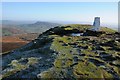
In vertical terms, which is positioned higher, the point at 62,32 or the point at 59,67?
the point at 62,32

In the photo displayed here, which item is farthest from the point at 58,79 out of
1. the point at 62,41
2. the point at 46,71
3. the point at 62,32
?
the point at 62,32

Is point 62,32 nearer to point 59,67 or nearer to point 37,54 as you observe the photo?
point 37,54

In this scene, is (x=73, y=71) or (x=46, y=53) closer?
(x=73, y=71)

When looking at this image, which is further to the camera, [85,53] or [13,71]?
[85,53]

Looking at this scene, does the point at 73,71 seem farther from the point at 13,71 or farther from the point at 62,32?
the point at 62,32

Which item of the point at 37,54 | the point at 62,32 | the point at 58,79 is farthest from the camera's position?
the point at 62,32

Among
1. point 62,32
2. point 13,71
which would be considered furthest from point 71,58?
point 62,32

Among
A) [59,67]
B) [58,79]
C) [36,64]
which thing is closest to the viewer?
[58,79]

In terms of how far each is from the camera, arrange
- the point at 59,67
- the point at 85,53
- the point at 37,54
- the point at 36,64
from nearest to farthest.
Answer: the point at 59,67, the point at 36,64, the point at 85,53, the point at 37,54

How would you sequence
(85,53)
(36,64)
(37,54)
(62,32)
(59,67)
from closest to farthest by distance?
1. (59,67)
2. (36,64)
3. (85,53)
4. (37,54)
5. (62,32)
